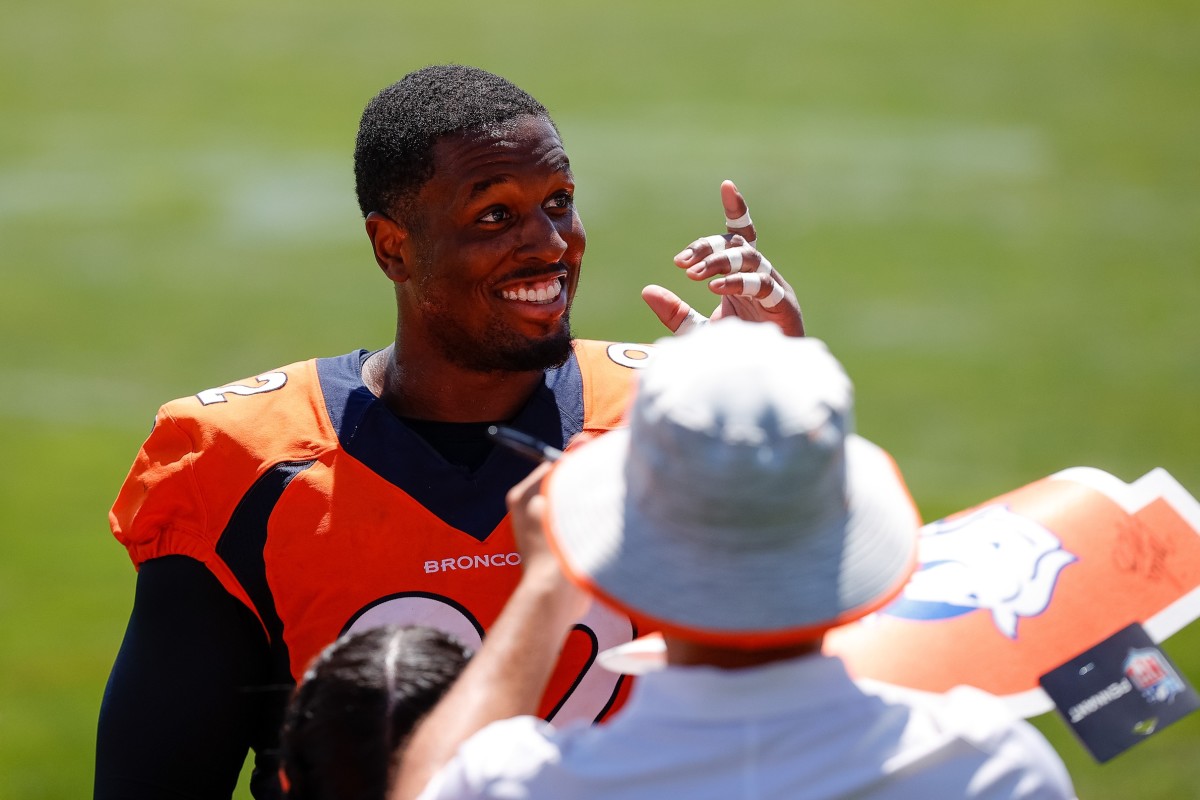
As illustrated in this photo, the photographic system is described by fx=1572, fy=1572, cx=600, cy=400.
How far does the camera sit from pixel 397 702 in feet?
5.49

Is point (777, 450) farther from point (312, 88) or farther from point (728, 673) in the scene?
point (312, 88)

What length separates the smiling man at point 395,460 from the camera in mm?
2344

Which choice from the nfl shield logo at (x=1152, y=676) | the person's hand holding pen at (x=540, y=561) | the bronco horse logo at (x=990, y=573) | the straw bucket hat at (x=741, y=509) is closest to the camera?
the straw bucket hat at (x=741, y=509)

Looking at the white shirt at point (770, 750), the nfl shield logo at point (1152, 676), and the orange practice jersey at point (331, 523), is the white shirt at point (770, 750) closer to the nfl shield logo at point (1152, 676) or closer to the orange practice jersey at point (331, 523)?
the nfl shield logo at point (1152, 676)

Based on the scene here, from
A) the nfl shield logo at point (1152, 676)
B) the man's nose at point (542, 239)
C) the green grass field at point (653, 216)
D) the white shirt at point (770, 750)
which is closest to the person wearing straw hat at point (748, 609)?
the white shirt at point (770, 750)

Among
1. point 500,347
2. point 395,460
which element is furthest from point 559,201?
point 395,460

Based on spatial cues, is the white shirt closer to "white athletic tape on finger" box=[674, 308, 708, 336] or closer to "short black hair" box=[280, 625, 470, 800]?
"short black hair" box=[280, 625, 470, 800]

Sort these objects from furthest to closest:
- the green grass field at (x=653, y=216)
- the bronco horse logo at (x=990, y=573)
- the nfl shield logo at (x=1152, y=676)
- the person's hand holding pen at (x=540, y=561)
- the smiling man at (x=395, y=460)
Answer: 1. the green grass field at (x=653, y=216)
2. the smiling man at (x=395, y=460)
3. the bronco horse logo at (x=990, y=573)
4. the nfl shield logo at (x=1152, y=676)
5. the person's hand holding pen at (x=540, y=561)

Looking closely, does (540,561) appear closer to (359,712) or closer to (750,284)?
(359,712)

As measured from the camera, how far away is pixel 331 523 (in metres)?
2.39

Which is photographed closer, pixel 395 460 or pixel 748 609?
pixel 748 609

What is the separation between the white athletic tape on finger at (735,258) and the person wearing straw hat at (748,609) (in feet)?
→ 2.98

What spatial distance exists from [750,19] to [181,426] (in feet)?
35.3

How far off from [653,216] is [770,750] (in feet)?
26.6
